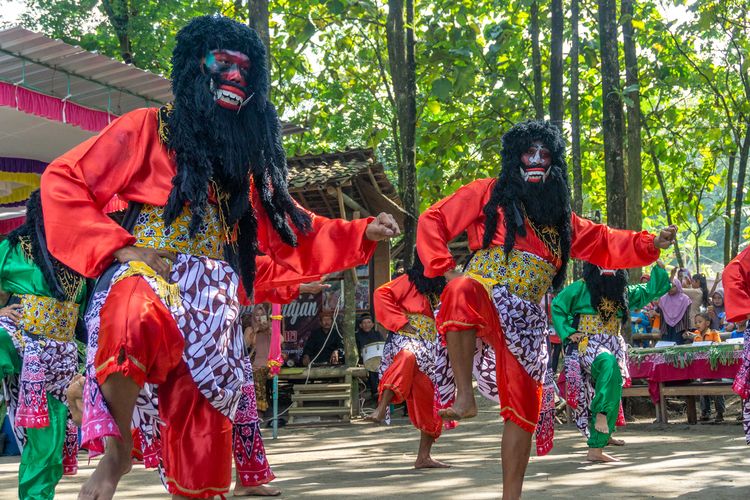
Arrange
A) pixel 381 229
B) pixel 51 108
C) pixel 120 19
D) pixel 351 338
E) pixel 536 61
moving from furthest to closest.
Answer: pixel 120 19, pixel 536 61, pixel 351 338, pixel 51 108, pixel 381 229

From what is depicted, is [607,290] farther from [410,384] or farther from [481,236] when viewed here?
[481,236]

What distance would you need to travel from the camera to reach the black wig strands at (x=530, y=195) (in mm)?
5977

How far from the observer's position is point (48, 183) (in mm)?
3902

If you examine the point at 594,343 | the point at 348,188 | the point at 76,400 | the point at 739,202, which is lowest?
the point at 76,400

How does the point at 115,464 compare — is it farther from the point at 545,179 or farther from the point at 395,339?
the point at 395,339

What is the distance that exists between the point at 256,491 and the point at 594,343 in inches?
168

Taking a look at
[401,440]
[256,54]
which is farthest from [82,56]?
[256,54]

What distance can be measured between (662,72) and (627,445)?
7.93 m

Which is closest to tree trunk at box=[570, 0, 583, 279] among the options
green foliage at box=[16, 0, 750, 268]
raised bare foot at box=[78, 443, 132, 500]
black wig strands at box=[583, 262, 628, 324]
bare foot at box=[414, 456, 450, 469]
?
green foliage at box=[16, 0, 750, 268]

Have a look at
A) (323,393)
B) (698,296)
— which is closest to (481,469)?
(323,393)

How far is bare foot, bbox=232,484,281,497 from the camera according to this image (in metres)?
7.07

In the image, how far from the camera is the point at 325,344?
16.0 meters

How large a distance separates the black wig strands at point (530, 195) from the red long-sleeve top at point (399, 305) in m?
3.50

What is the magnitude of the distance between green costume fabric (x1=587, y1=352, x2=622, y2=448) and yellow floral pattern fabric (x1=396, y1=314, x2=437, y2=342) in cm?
163
